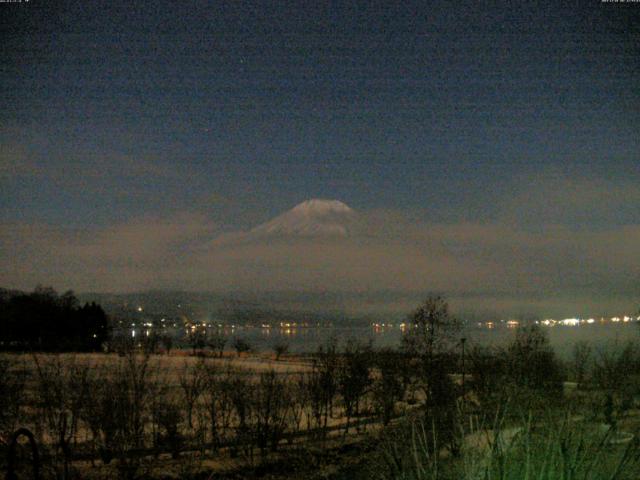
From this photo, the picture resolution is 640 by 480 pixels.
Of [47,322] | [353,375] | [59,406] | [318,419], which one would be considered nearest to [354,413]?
[353,375]

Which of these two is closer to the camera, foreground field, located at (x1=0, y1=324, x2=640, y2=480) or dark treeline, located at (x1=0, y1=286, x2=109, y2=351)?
foreground field, located at (x1=0, y1=324, x2=640, y2=480)

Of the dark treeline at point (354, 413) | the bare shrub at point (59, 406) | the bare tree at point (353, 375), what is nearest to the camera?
the dark treeline at point (354, 413)

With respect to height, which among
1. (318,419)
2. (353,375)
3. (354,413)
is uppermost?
(353,375)

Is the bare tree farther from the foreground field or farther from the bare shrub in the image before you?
the bare shrub

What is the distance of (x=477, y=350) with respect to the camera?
21828 millimetres

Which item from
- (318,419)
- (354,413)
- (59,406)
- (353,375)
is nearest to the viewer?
(59,406)

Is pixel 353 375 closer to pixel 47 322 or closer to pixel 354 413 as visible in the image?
pixel 354 413

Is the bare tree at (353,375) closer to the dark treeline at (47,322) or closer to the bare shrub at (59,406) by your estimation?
the bare shrub at (59,406)

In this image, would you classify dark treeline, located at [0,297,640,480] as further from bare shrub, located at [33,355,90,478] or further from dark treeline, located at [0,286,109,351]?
dark treeline, located at [0,286,109,351]

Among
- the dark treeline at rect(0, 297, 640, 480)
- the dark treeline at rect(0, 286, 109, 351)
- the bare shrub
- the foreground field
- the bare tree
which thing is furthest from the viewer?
the dark treeline at rect(0, 286, 109, 351)

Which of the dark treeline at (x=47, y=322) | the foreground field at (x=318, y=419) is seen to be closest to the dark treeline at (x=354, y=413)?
the foreground field at (x=318, y=419)

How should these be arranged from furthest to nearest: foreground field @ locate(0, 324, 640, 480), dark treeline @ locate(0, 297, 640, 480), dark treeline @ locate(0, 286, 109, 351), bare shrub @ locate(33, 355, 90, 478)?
dark treeline @ locate(0, 286, 109, 351)
bare shrub @ locate(33, 355, 90, 478)
foreground field @ locate(0, 324, 640, 480)
dark treeline @ locate(0, 297, 640, 480)

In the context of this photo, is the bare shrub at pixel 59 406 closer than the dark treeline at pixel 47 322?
Yes

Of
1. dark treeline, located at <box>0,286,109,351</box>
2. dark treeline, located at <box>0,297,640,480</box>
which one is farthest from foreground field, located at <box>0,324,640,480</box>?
dark treeline, located at <box>0,286,109,351</box>
